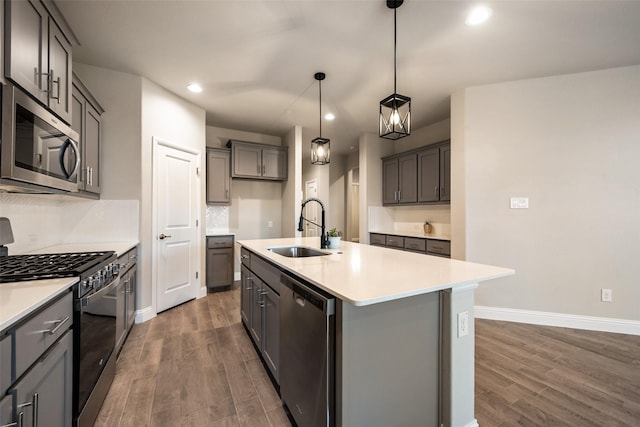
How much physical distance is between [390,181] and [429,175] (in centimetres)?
91

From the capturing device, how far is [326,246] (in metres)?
2.47

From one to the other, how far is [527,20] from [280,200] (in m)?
4.14

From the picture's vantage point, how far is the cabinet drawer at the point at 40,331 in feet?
2.84

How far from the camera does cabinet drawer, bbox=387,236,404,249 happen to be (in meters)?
4.38

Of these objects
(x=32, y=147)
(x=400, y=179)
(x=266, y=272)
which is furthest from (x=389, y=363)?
(x=400, y=179)

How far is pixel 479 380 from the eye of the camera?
1951mm

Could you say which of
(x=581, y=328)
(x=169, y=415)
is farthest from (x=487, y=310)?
(x=169, y=415)

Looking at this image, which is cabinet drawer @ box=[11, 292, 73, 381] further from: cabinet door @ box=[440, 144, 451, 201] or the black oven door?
cabinet door @ box=[440, 144, 451, 201]

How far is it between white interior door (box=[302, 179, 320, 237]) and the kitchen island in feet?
15.2

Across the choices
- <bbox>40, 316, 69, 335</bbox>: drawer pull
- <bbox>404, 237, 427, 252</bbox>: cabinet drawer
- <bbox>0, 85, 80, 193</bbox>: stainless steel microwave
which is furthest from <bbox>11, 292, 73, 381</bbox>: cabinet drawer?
<bbox>404, 237, 427, 252</bbox>: cabinet drawer

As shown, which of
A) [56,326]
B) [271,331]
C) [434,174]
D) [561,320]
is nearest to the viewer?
[56,326]

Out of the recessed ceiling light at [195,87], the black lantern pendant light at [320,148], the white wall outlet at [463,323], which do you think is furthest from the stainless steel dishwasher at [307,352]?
the recessed ceiling light at [195,87]

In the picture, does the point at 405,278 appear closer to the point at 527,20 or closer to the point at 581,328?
the point at 527,20

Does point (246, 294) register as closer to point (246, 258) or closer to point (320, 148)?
point (246, 258)
